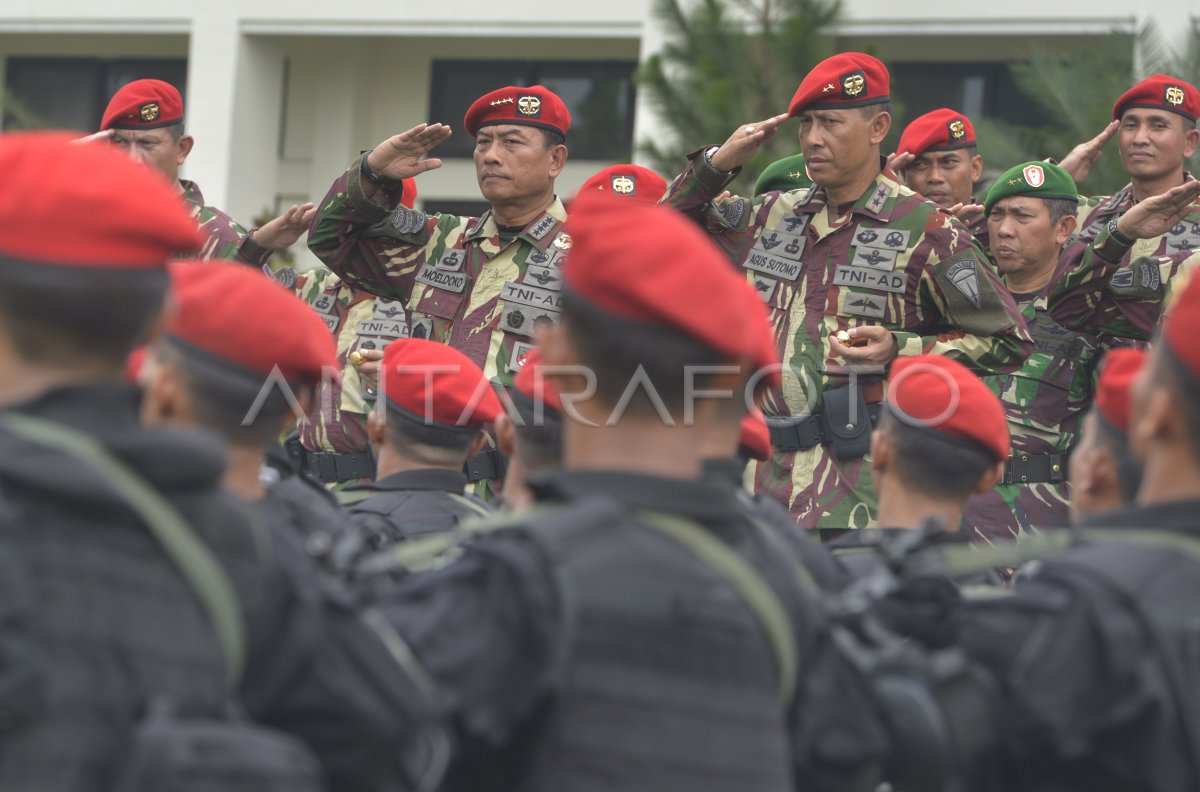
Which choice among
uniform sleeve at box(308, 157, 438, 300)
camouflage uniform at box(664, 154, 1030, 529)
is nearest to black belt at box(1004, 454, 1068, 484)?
camouflage uniform at box(664, 154, 1030, 529)

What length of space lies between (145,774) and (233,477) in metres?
1.15

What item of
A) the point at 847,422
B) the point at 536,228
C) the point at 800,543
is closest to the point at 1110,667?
the point at 800,543

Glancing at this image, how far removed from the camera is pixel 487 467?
7.23m

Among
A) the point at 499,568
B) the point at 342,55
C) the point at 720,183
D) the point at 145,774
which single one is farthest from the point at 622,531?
the point at 342,55

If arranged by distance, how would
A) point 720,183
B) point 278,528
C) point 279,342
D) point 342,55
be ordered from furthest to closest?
point 342,55 → point 720,183 → point 279,342 → point 278,528

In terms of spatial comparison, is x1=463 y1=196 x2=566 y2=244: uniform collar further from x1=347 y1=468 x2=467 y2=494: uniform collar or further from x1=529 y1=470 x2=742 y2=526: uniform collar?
x1=529 y1=470 x2=742 y2=526: uniform collar

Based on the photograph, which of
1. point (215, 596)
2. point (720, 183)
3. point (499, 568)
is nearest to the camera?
point (215, 596)

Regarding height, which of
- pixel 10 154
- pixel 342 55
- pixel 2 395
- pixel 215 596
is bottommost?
pixel 215 596

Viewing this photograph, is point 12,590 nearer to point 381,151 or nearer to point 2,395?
point 2,395

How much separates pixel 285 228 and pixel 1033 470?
134 inches

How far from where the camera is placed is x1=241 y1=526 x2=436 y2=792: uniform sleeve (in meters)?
2.53

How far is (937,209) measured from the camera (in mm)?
6777

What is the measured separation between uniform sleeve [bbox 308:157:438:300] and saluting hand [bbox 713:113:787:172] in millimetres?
1407

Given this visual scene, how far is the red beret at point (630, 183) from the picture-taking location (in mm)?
8562
